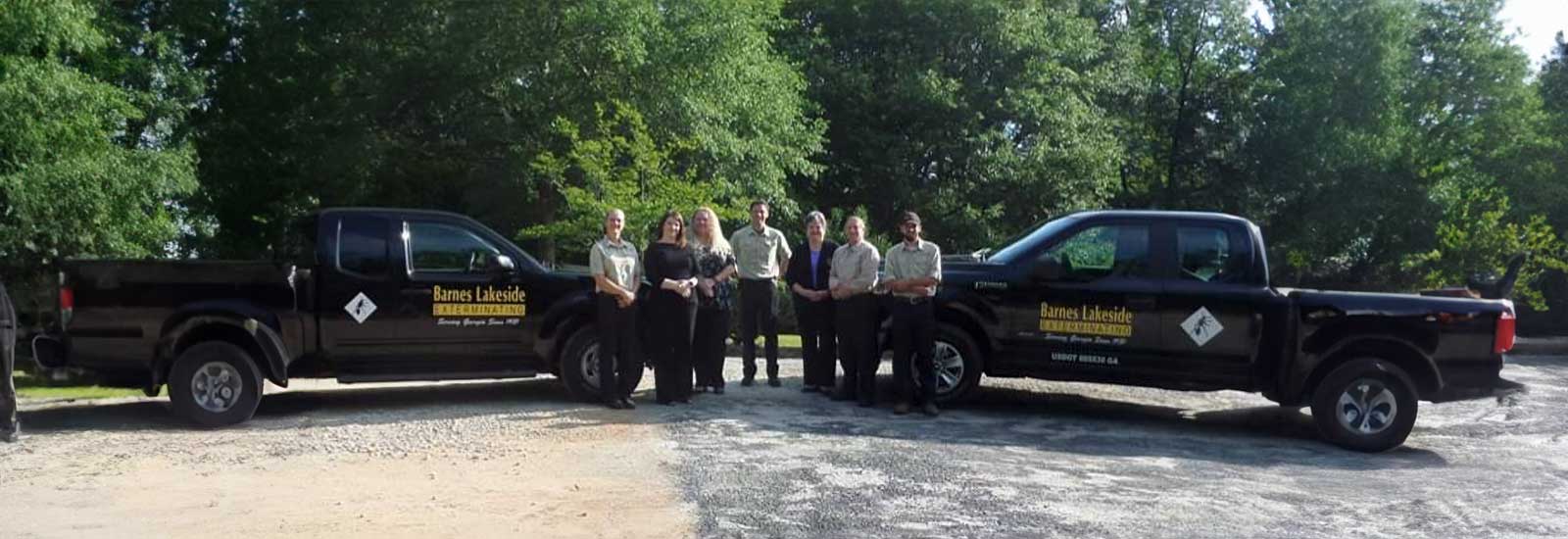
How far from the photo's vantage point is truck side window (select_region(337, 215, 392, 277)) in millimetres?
10562

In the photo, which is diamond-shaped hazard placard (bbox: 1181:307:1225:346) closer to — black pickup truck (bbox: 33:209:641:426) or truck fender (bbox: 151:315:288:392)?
black pickup truck (bbox: 33:209:641:426)

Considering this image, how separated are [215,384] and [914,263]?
5372 mm

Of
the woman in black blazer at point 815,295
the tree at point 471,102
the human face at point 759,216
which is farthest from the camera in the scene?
the tree at point 471,102

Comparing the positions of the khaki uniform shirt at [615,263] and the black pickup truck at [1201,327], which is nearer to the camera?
the black pickup truck at [1201,327]

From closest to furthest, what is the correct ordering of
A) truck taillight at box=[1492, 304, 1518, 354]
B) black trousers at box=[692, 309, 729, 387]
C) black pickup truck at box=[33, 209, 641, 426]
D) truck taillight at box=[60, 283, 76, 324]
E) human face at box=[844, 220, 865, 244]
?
truck taillight at box=[60, 283, 76, 324] < black pickup truck at box=[33, 209, 641, 426] < truck taillight at box=[1492, 304, 1518, 354] < human face at box=[844, 220, 865, 244] < black trousers at box=[692, 309, 729, 387]

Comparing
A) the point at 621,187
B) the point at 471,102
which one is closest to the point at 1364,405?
the point at 621,187

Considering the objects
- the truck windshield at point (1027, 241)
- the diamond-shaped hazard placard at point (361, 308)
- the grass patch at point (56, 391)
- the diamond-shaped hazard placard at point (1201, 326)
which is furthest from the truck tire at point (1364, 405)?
the grass patch at point (56, 391)

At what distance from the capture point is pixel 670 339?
10.9 meters

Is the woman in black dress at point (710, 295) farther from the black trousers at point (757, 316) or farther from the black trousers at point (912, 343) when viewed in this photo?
the black trousers at point (912, 343)

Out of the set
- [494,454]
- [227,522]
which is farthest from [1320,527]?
[227,522]

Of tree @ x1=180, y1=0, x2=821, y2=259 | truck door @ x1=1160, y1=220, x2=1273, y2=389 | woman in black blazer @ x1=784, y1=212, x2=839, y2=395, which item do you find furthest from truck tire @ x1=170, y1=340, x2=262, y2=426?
tree @ x1=180, y1=0, x2=821, y2=259

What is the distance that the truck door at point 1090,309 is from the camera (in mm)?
10727

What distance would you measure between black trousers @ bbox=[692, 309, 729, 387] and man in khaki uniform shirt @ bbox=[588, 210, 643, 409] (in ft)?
2.52

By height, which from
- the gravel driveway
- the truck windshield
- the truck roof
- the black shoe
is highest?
the truck roof
